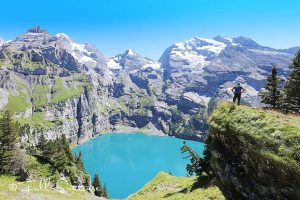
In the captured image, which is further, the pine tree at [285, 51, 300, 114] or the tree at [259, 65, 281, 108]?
the tree at [259, 65, 281, 108]

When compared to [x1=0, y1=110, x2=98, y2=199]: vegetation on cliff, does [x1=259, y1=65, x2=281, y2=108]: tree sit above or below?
above

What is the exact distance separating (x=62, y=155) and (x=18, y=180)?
2677cm

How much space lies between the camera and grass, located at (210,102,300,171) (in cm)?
1761

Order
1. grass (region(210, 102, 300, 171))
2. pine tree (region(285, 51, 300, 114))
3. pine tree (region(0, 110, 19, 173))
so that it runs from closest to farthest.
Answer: grass (region(210, 102, 300, 171))
pine tree (region(285, 51, 300, 114))
pine tree (region(0, 110, 19, 173))

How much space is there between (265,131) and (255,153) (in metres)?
1.43

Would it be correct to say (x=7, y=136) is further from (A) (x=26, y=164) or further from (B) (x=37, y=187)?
(B) (x=37, y=187)

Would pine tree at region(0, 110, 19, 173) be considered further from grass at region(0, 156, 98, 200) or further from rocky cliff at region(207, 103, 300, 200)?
rocky cliff at region(207, 103, 300, 200)

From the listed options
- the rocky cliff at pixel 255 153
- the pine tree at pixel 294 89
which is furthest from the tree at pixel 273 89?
the rocky cliff at pixel 255 153

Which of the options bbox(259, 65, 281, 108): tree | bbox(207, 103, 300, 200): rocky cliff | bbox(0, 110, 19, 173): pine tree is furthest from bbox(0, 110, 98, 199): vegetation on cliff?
bbox(259, 65, 281, 108): tree

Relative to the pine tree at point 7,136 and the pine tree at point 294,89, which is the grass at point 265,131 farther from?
the pine tree at point 7,136

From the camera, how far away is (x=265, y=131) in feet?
66.7

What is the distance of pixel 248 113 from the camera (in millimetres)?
23641

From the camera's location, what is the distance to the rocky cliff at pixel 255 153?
695 inches

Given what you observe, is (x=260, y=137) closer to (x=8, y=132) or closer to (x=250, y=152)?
(x=250, y=152)
